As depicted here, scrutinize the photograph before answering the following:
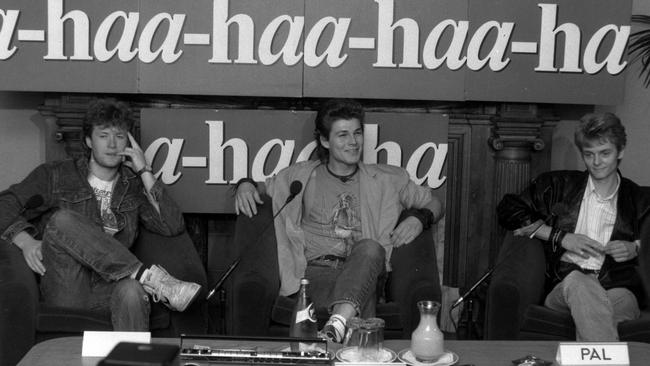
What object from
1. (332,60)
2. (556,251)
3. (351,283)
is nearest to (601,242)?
(556,251)

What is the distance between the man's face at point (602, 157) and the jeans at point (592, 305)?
1.30ft

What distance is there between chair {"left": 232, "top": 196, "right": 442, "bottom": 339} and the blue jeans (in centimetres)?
36

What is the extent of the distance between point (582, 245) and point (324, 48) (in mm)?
1386

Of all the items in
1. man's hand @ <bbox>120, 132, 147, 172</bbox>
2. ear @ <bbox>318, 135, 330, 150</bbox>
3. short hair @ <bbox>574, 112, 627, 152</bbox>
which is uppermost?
short hair @ <bbox>574, 112, 627, 152</bbox>

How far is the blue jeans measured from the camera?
130 inches

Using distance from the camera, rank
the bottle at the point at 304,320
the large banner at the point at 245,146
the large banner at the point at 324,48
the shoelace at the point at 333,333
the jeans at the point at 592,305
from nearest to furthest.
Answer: the bottle at the point at 304,320 < the shoelace at the point at 333,333 < the jeans at the point at 592,305 < the large banner at the point at 324,48 < the large banner at the point at 245,146

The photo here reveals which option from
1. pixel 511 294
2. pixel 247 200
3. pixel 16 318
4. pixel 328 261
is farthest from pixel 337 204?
pixel 16 318

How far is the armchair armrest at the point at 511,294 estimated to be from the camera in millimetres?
3324

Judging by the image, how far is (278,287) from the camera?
349 cm

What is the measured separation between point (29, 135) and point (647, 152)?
2.91 meters

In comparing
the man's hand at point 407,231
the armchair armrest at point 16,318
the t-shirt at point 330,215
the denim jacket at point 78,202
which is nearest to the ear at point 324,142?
the t-shirt at point 330,215

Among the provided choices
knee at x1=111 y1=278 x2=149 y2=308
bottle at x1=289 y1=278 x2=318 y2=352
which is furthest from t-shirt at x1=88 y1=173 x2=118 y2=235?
bottle at x1=289 y1=278 x2=318 y2=352

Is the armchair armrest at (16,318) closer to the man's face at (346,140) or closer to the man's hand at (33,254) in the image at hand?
the man's hand at (33,254)

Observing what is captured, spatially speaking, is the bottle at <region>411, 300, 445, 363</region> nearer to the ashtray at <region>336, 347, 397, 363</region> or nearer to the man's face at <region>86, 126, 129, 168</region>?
the ashtray at <region>336, 347, 397, 363</region>
